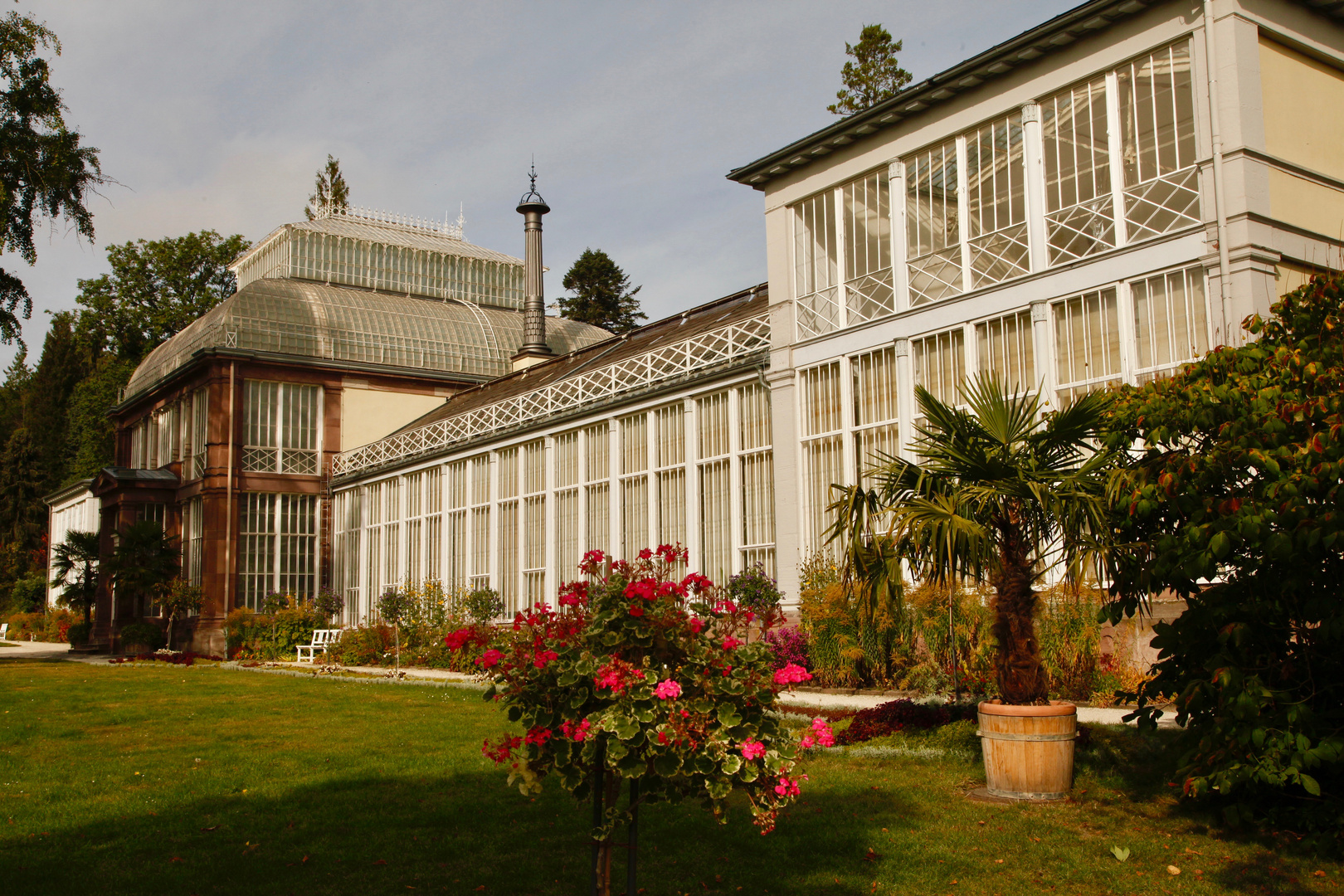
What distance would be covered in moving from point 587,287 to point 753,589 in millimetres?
43303

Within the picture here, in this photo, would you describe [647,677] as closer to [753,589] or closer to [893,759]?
[893,759]

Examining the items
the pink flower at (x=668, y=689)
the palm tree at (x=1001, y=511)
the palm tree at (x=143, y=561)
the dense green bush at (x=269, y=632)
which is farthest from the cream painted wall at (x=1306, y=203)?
the palm tree at (x=143, y=561)

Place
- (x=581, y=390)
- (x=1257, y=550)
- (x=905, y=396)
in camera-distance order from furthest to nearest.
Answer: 1. (x=581, y=390)
2. (x=905, y=396)
3. (x=1257, y=550)

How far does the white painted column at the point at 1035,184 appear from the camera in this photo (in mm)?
14359

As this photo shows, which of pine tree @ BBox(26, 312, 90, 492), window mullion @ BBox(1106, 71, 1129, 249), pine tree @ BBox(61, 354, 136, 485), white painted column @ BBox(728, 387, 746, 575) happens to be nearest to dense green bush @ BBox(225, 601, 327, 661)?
white painted column @ BBox(728, 387, 746, 575)

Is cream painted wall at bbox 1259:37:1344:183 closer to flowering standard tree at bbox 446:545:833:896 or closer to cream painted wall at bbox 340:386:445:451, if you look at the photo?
flowering standard tree at bbox 446:545:833:896

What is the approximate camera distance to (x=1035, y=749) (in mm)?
7969

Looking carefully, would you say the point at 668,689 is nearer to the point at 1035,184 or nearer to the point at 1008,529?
the point at 1008,529

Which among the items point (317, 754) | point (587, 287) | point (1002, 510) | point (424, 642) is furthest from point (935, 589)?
point (587, 287)

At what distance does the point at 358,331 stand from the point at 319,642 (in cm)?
1129

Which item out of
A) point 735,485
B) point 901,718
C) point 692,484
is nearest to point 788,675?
point 901,718

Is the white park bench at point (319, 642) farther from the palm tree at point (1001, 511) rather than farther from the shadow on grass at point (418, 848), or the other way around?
the palm tree at point (1001, 511)

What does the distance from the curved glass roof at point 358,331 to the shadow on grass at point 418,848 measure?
2757 centimetres

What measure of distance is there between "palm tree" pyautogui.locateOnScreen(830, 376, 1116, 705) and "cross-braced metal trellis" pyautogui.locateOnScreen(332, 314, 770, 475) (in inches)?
413
